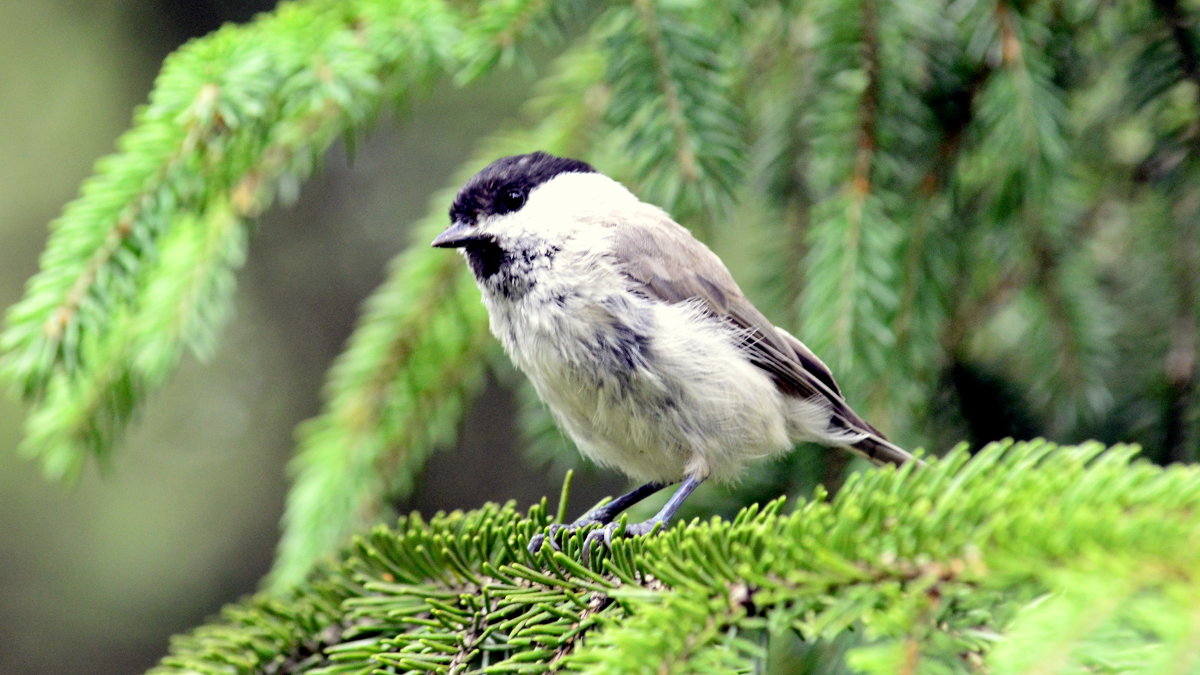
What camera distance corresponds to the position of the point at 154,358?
1.73 meters

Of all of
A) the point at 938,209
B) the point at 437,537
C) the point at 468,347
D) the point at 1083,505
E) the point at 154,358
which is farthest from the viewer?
the point at 468,347

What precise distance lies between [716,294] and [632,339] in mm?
288

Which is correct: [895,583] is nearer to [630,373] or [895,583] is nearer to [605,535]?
[605,535]

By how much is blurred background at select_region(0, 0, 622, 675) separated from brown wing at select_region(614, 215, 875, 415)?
1891mm

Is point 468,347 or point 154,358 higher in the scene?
point 154,358

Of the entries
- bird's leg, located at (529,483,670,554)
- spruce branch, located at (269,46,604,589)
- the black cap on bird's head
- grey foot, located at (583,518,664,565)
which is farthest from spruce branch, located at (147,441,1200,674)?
the black cap on bird's head

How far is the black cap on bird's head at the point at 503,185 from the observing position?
6.22ft

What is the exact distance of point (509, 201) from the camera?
1.93 m

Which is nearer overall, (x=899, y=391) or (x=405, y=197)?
(x=899, y=391)

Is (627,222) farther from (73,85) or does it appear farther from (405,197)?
(73,85)

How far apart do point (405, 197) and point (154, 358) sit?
256cm

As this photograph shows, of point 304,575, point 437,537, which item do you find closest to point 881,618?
point 437,537

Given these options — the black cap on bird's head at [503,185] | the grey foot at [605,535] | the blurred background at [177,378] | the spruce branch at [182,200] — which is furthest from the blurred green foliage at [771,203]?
the blurred background at [177,378]

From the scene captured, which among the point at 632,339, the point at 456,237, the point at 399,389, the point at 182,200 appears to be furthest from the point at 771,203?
the point at 182,200
